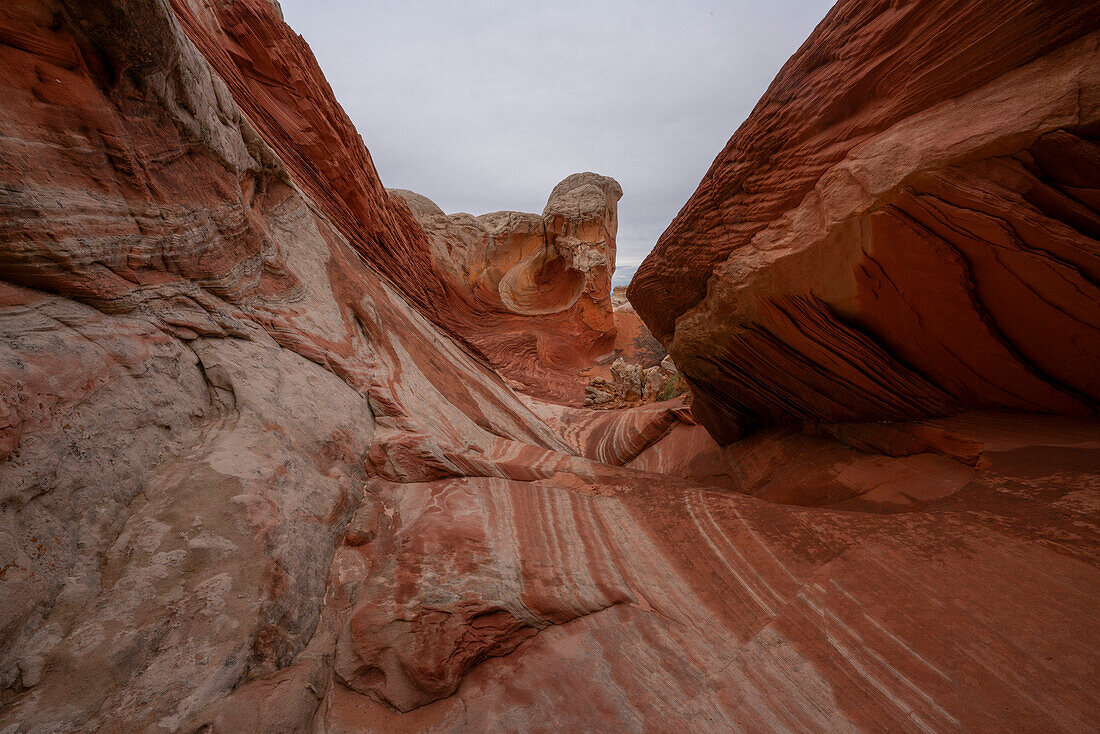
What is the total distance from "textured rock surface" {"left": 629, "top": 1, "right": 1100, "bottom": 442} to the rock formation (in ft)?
0.09

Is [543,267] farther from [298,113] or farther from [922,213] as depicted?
[922,213]

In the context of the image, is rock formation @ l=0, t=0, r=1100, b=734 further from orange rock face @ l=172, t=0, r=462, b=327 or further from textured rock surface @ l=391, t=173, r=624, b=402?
textured rock surface @ l=391, t=173, r=624, b=402

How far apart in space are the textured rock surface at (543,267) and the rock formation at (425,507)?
44.4ft

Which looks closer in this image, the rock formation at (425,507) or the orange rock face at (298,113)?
the rock formation at (425,507)

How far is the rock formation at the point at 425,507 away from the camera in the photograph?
1608mm

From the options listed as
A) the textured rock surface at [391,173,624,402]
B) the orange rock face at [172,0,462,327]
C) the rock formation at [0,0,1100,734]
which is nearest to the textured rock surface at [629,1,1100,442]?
the rock formation at [0,0,1100,734]

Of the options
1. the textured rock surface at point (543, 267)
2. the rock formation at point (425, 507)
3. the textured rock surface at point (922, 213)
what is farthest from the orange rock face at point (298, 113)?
the textured rock surface at point (543, 267)

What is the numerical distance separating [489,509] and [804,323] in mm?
3717

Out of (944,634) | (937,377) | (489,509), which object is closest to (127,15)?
(489,509)

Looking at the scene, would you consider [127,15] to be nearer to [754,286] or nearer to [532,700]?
[532,700]

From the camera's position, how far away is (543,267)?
18516 mm

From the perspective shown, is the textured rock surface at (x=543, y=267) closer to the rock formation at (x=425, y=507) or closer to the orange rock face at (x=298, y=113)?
the orange rock face at (x=298, y=113)

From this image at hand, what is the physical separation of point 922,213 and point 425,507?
4.26m

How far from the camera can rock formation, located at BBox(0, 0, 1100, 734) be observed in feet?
5.28
